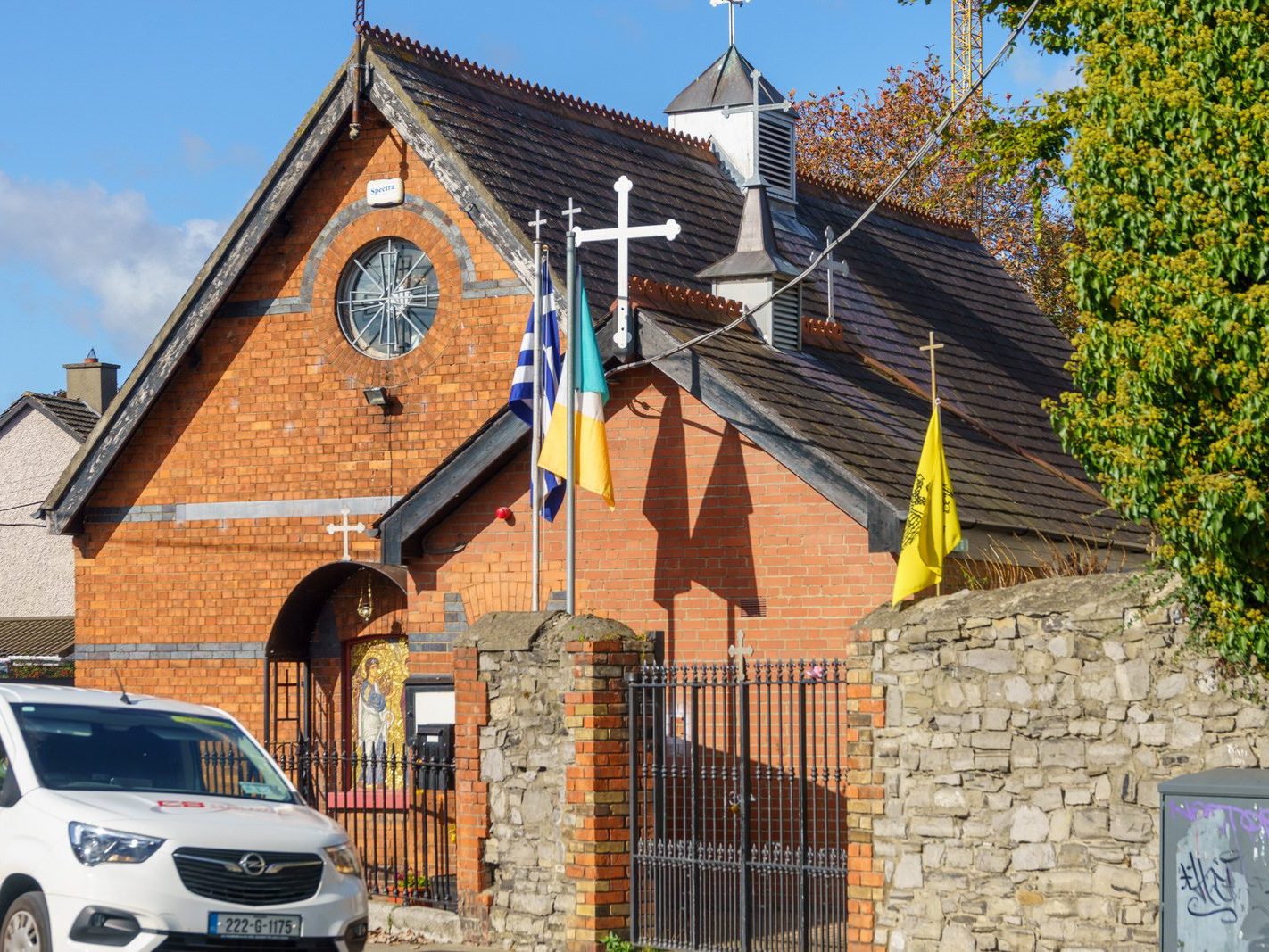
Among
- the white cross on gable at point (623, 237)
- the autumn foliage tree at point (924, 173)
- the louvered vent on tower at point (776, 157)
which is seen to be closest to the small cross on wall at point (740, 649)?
the white cross on gable at point (623, 237)

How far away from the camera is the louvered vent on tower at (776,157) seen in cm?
2355

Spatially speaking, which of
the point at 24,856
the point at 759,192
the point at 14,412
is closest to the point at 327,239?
the point at 759,192

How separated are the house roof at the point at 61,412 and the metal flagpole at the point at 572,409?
26.4 m

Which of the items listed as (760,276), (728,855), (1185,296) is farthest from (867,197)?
(1185,296)

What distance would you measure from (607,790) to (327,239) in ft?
30.4

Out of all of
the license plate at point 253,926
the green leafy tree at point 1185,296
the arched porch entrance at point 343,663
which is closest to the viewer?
the green leafy tree at point 1185,296

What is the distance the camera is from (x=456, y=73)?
68.0 feet

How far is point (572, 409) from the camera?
15188mm

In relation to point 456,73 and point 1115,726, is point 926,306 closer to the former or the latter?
point 456,73

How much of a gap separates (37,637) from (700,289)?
21.9m

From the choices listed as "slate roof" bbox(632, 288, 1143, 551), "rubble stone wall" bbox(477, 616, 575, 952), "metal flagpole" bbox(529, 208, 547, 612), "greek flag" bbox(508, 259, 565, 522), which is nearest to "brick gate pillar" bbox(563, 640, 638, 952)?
"rubble stone wall" bbox(477, 616, 575, 952)

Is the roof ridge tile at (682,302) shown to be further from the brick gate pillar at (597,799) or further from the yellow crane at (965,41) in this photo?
the yellow crane at (965,41)

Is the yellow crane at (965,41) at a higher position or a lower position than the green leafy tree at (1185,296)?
higher

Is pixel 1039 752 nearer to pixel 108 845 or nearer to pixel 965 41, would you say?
pixel 108 845
